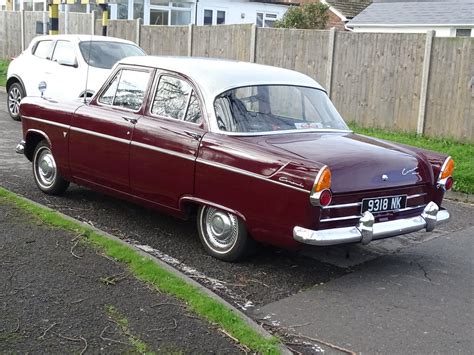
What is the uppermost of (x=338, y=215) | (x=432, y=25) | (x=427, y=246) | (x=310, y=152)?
(x=432, y=25)

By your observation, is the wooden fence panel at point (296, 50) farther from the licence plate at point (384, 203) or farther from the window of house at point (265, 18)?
the window of house at point (265, 18)

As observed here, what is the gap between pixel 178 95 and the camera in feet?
20.7

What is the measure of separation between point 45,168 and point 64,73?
5.44 m

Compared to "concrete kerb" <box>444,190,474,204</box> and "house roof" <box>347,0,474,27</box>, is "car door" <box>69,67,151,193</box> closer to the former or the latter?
"concrete kerb" <box>444,190,474,204</box>

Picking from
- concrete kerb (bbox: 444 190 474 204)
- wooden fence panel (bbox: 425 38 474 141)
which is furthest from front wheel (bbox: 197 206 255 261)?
wooden fence panel (bbox: 425 38 474 141)

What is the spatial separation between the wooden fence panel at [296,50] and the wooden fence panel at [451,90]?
8.38ft

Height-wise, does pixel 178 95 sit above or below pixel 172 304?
above

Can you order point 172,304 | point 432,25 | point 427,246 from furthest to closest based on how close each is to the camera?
point 432,25
point 427,246
point 172,304

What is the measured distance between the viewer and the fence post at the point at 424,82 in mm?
12391

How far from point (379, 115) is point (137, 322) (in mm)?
9932

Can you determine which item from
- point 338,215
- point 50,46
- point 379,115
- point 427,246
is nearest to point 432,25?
point 379,115

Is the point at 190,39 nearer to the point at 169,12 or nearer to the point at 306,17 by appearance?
the point at 306,17

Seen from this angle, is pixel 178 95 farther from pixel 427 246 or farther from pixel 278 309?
pixel 427 246

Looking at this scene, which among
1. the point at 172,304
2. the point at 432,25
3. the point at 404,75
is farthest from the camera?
the point at 432,25
